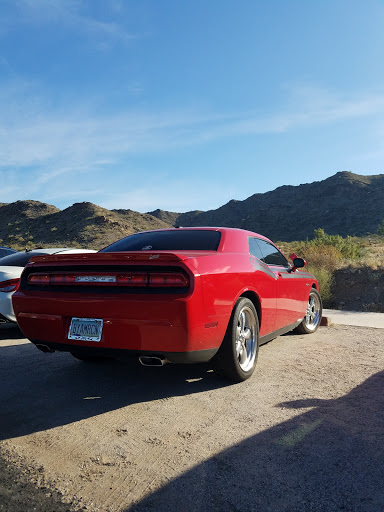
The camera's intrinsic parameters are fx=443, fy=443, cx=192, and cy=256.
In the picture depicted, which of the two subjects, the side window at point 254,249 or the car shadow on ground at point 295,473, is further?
the side window at point 254,249

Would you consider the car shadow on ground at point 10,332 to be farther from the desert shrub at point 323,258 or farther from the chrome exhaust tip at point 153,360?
the desert shrub at point 323,258

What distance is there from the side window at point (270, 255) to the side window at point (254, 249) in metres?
0.11

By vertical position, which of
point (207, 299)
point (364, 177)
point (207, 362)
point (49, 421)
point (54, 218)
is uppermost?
point (364, 177)

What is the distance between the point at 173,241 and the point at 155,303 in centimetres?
131

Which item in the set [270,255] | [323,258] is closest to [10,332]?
[270,255]

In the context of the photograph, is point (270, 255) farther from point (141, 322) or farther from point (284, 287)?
point (141, 322)

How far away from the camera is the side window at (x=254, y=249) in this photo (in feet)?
16.0

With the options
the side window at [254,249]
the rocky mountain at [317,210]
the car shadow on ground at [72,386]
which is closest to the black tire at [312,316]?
the side window at [254,249]

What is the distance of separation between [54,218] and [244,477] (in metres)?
55.0

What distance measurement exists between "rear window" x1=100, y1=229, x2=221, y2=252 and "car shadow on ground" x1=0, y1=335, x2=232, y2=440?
3.79 ft

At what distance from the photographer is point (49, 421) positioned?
3234mm

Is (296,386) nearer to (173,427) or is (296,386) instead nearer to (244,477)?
(173,427)

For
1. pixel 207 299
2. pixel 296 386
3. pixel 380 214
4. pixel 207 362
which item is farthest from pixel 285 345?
pixel 380 214

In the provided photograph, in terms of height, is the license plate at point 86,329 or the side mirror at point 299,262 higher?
the side mirror at point 299,262
